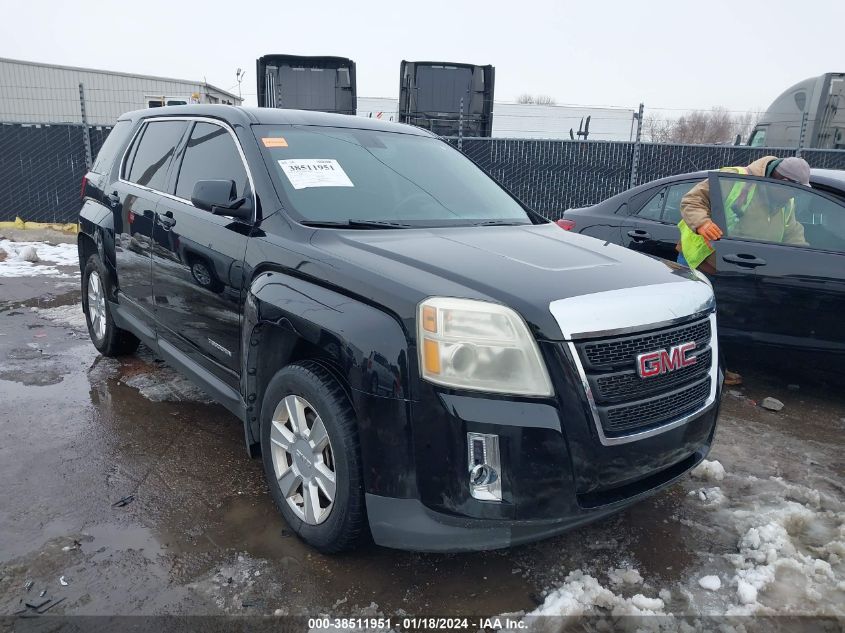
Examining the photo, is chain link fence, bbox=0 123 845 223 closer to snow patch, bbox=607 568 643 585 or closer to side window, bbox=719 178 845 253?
side window, bbox=719 178 845 253

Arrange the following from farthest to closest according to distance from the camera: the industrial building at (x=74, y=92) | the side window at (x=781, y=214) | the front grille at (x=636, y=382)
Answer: the industrial building at (x=74, y=92) < the side window at (x=781, y=214) < the front grille at (x=636, y=382)

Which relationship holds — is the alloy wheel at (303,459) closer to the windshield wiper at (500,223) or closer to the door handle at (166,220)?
the windshield wiper at (500,223)

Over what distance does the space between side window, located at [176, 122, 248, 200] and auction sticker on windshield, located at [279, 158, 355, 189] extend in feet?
0.77

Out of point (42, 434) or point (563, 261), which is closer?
point (563, 261)

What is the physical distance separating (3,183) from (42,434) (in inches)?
389

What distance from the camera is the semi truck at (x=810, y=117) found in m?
13.1

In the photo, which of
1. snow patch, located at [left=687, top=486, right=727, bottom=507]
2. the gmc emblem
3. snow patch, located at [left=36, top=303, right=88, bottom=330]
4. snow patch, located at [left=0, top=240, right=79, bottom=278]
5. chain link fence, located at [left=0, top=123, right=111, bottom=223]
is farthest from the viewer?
chain link fence, located at [left=0, top=123, right=111, bottom=223]

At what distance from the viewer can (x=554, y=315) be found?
7.10 ft

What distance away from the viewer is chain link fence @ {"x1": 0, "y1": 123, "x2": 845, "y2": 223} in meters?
11.2

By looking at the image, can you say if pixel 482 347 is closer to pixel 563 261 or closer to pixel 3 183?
pixel 563 261

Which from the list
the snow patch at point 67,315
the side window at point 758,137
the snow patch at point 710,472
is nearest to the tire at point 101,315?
the snow patch at point 67,315

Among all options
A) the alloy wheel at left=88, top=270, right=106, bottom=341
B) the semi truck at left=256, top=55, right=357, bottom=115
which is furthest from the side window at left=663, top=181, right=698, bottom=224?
the semi truck at left=256, top=55, right=357, bottom=115

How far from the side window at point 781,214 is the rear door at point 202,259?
352 centimetres

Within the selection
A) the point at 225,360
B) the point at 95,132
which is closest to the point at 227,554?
the point at 225,360
